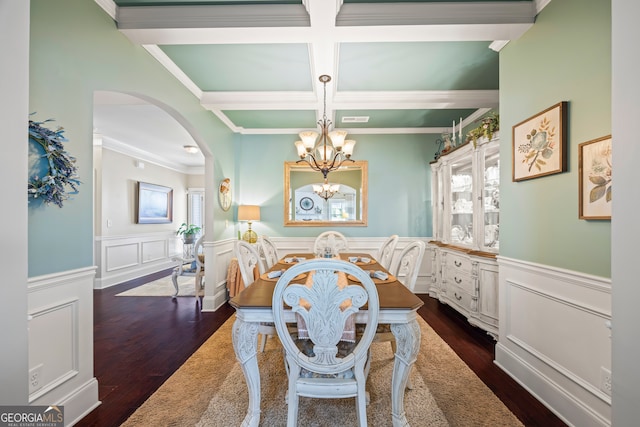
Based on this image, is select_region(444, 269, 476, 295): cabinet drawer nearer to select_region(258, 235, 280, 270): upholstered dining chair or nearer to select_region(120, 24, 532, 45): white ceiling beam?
select_region(258, 235, 280, 270): upholstered dining chair

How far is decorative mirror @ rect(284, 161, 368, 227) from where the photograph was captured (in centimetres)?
445

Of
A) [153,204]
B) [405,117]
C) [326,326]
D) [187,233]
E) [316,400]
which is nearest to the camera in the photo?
[326,326]

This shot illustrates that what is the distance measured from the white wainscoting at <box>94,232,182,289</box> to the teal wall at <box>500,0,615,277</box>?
5876mm

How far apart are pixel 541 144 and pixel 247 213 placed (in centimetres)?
350

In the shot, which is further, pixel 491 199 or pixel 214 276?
pixel 214 276

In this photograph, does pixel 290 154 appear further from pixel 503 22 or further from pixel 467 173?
pixel 503 22

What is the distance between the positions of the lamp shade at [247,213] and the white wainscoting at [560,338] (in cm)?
319

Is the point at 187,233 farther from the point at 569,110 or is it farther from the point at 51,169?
the point at 569,110

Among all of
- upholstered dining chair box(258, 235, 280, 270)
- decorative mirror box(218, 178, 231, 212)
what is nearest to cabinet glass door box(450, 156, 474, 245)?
upholstered dining chair box(258, 235, 280, 270)

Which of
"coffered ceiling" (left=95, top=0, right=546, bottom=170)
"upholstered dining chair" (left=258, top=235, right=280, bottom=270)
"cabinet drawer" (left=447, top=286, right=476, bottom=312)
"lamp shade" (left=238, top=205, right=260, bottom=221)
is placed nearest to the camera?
"coffered ceiling" (left=95, top=0, right=546, bottom=170)

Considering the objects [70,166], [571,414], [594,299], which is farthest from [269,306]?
[571,414]

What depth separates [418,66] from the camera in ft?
8.55

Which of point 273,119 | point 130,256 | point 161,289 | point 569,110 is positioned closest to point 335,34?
point 569,110

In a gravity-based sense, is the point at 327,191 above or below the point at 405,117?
below
